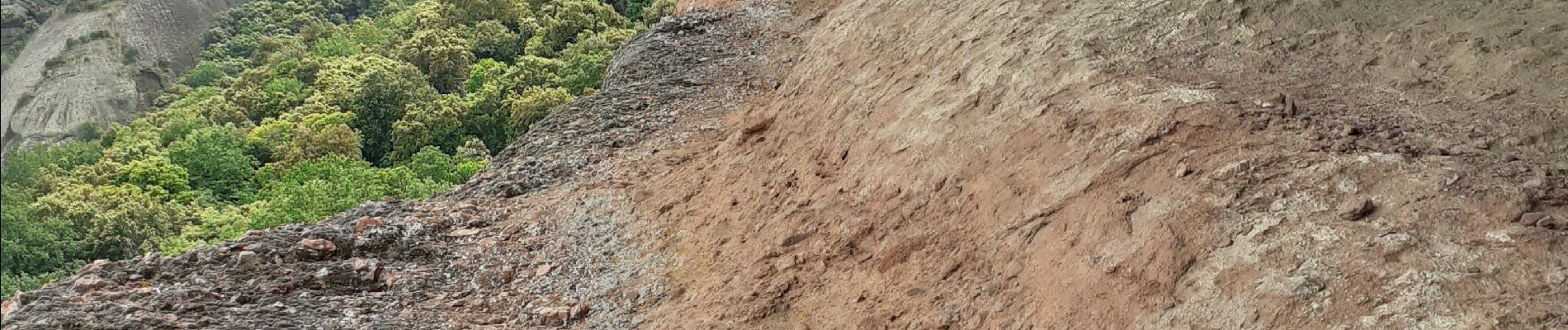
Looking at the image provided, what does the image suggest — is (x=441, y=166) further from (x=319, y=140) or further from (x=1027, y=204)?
(x=1027, y=204)

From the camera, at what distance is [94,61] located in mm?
7656

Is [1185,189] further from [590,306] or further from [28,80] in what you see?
[28,80]

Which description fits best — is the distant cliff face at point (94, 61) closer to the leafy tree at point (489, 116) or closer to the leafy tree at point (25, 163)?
the leafy tree at point (25, 163)

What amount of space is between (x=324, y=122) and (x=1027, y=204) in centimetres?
Result: 2666

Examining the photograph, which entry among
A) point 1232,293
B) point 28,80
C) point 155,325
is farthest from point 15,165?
point 1232,293

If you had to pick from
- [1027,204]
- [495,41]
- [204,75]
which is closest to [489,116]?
[495,41]

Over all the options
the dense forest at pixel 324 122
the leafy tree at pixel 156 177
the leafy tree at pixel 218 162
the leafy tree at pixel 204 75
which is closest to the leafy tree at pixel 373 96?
the dense forest at pixel 324 122

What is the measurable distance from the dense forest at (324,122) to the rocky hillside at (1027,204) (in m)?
3.10

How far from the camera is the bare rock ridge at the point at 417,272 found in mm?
7945

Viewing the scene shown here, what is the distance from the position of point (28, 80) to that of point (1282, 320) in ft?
20.5

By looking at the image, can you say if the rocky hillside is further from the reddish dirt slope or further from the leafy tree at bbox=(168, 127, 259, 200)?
the leafy tree at bbox=(168, 127, 259, 200)

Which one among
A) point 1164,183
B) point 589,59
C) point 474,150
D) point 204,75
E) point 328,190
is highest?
point 204,75

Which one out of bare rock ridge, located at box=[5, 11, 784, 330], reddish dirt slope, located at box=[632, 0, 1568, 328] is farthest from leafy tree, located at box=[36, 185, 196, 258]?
reddish dirt slope, located at box=[632, 0, 1568, 328]

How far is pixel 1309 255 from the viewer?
17.4 ft
